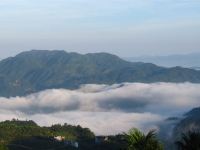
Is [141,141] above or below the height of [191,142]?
above

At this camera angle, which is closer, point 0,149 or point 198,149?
point 198,149

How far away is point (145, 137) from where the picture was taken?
58.1 m

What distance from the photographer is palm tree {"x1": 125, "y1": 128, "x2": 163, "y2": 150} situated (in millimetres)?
57500

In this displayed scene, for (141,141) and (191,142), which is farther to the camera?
(141,141)

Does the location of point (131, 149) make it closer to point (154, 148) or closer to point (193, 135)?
point (154, 148)

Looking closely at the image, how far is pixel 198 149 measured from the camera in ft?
183

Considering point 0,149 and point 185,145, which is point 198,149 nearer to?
point 185,145

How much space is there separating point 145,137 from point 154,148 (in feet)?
4.72

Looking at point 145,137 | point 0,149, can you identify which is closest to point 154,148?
point 145,137

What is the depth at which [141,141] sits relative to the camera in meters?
57.9

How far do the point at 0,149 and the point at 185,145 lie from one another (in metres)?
58.2

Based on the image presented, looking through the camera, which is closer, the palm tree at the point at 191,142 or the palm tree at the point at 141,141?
the palm tree at the point at 191,142

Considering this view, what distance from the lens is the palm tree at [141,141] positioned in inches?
2264

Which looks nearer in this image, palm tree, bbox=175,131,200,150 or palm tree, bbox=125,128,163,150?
palm tree, bbox=175,131,200,150
